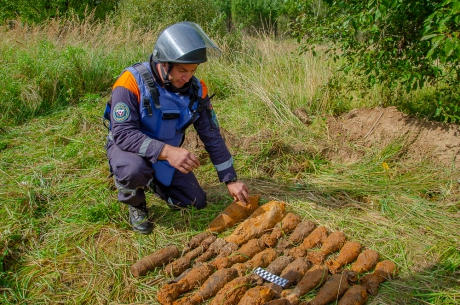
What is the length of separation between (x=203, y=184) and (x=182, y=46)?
1612 mm

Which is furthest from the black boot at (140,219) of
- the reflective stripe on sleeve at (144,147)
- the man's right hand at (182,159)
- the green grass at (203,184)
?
the man's right hand at (182,159)

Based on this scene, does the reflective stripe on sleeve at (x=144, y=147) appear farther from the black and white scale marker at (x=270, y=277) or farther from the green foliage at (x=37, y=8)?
the green foliage at (x=37, y=8)

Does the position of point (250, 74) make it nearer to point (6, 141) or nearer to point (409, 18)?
point (409, 18)

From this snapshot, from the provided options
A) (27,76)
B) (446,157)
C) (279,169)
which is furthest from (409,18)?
(27,76)

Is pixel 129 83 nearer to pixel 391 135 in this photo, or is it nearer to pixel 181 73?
pixel 181 73

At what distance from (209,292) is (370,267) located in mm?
1153

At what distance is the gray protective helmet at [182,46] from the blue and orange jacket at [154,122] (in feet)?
0.89

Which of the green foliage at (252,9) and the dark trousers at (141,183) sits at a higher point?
the green foliage at (252,9)

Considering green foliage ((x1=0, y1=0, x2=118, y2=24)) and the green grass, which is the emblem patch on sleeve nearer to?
the green grass

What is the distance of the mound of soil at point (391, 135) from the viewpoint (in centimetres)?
389

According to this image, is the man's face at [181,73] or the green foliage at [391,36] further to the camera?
the green foliage at [391,36]

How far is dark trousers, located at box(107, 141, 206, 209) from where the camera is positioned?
9.20ft

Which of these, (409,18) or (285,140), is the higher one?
(409,18)

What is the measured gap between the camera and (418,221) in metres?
3.09
